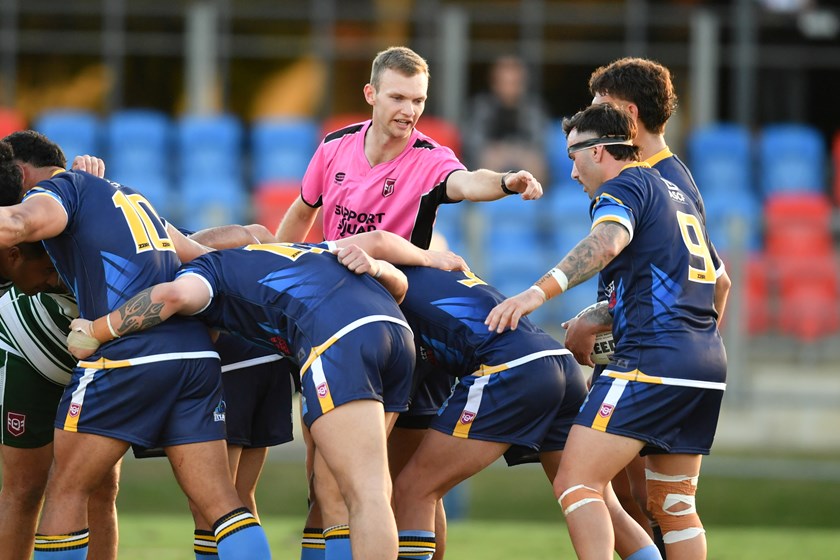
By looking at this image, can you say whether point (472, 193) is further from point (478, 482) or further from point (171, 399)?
point (478, 482)

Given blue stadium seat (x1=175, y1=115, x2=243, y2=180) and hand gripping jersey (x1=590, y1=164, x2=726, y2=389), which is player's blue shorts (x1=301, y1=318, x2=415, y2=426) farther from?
blue stadium seat (x1=175, y1=115, x2=243, y2=180)

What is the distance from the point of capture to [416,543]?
233 inches

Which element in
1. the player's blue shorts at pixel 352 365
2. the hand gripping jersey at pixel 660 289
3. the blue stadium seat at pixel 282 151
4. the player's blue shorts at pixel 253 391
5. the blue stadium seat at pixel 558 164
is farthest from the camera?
the blue stadium seat at pixel 282 151

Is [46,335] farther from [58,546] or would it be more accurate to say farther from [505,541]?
[505,541]

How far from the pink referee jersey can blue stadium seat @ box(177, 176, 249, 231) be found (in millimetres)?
5059

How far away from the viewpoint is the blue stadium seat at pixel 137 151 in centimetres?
1548

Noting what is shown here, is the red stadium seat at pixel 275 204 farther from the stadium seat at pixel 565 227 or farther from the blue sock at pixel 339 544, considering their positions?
the blue sock at pixel 339 544

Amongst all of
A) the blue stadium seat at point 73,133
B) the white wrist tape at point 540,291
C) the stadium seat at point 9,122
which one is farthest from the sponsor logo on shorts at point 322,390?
the stadium seat at point 9,122

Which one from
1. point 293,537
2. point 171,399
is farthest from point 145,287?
point 293,537

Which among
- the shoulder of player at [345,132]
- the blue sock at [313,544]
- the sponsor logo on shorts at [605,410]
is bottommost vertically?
the blue sock at [313,544]

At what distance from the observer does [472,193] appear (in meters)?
6.26

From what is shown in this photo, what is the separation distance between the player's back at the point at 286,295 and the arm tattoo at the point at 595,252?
762 mm

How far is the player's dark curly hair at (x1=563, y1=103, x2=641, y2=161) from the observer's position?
592cm

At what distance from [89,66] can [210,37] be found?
72.2 inches
